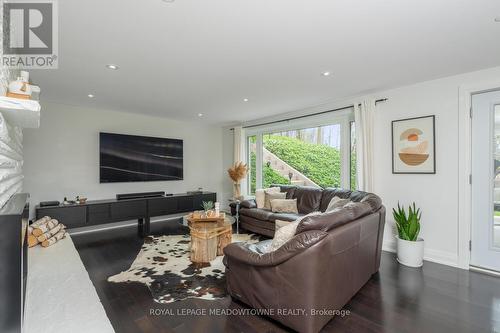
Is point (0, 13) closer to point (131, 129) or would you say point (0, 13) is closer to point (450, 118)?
point (131, 129)

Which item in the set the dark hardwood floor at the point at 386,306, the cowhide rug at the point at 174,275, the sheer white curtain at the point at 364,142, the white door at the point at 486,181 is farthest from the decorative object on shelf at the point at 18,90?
the white door at the point at 486,181

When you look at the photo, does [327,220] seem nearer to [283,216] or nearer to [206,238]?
[206,238]

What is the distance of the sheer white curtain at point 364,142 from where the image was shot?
12.7ft

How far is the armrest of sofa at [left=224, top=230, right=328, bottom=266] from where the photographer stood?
1758mm

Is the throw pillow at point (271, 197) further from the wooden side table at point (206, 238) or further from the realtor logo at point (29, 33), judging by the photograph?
the realtor logo at point (29, 33)

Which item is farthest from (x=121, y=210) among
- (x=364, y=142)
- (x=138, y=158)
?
(x=364, y=142)

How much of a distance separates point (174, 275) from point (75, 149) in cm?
352

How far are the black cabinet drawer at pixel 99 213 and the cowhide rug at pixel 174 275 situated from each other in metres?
1.23

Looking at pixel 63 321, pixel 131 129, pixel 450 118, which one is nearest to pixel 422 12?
pixel 450 118

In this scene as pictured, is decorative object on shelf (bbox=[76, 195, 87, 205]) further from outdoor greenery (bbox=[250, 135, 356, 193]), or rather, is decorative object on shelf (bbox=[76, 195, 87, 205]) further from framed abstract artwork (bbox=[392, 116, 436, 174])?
framed abstract artwork (bbox=[392, 116, 436, 174])

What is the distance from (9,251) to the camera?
121 centimetres

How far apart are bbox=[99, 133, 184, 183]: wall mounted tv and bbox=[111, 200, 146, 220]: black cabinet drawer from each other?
67 centimetres

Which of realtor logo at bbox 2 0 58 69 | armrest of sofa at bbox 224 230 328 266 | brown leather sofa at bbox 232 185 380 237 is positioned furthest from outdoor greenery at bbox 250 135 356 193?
realtor logo at bbox 2 0 58 69

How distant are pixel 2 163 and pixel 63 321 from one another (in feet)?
3.82
